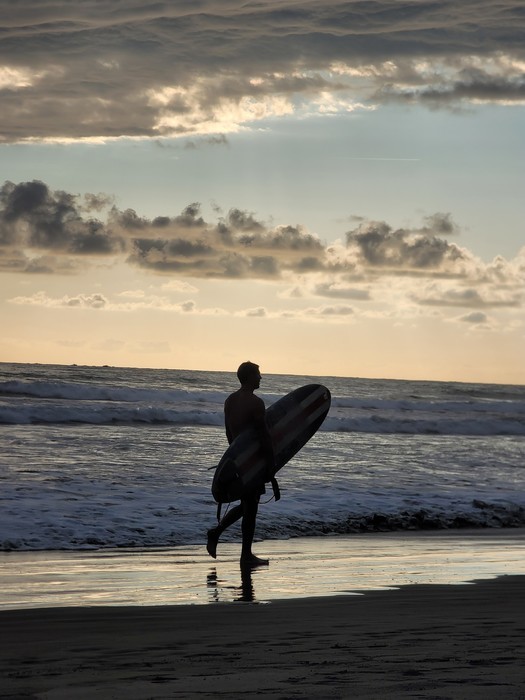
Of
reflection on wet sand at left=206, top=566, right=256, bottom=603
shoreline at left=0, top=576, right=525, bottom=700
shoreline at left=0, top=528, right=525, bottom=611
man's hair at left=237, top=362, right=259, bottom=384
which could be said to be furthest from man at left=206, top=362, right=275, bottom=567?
shoreline at left=0, top=576, right=525, bottom=700

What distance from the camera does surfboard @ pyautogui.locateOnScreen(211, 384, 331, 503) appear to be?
9234 millimetres

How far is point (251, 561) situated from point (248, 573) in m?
0.56

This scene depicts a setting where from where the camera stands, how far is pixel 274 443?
1141 centimetres

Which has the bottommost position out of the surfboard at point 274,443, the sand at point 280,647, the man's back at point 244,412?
the sand at point 280,647

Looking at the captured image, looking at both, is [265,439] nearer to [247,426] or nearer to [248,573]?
[247,426]

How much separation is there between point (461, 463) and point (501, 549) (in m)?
9.48

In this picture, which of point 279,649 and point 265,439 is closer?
point 279,649

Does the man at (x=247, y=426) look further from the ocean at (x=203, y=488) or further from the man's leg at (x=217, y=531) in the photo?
the ocean at (x=203, y=488)

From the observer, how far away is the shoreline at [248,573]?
23.0ft

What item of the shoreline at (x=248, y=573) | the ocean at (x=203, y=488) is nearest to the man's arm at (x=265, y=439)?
the shoreline at (x=248, y=573)

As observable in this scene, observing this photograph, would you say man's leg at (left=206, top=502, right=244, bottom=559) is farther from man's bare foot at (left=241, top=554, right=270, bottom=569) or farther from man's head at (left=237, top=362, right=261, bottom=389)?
man's head at (left=237, top=362, right=261, bottom=389)

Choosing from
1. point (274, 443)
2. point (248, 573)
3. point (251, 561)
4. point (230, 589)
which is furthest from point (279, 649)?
point (274, 443)

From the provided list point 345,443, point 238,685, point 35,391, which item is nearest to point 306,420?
point 238,685

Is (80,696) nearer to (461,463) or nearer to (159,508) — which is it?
(159,508)
